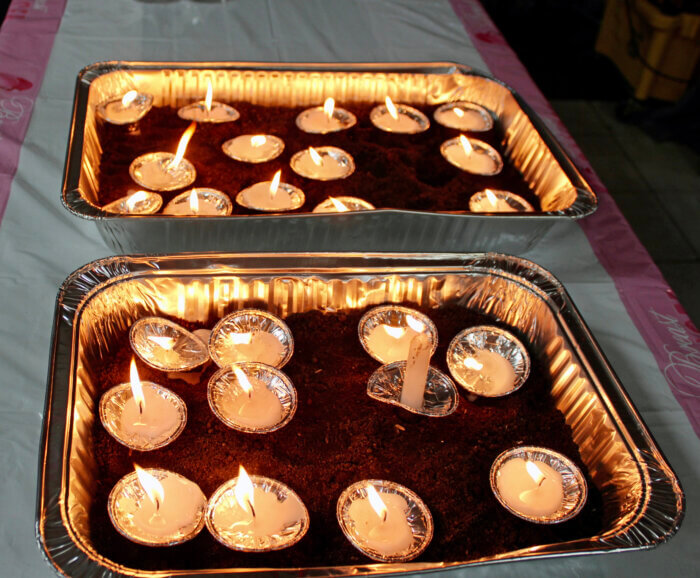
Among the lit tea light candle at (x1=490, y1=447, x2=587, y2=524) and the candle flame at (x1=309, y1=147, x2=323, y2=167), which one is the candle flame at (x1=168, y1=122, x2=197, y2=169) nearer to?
the candle flame at (x1=309, y1=147, x2=323, y2=167)

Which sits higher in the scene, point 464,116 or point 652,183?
point 464,116

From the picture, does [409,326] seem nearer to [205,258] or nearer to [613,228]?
[205,258]

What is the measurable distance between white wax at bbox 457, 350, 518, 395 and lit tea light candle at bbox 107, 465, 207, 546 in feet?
1.37

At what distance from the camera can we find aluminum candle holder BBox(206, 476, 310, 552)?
2.30 feet

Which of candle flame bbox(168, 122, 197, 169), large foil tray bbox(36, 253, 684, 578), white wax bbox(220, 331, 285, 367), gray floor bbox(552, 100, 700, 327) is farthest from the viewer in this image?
gray floor bbox(552, 100, 700, 327)

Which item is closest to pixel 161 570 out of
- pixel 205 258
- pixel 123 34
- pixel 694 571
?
pixel 205 258

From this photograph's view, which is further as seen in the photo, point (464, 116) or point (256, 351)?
point (464, 116)

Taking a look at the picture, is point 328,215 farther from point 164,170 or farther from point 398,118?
point 398,118

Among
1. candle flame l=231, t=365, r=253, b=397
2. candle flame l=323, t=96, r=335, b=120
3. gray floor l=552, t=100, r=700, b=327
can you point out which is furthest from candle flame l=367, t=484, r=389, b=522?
gray floor l=552, t=100, r=700, b=327

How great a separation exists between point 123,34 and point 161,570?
1.39 meters

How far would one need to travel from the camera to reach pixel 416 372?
829 millimetres

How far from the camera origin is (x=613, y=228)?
1.24 metres

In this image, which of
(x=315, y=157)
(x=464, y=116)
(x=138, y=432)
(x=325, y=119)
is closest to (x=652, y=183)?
(x=464, y=116)

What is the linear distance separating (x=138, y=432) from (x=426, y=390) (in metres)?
0.40
